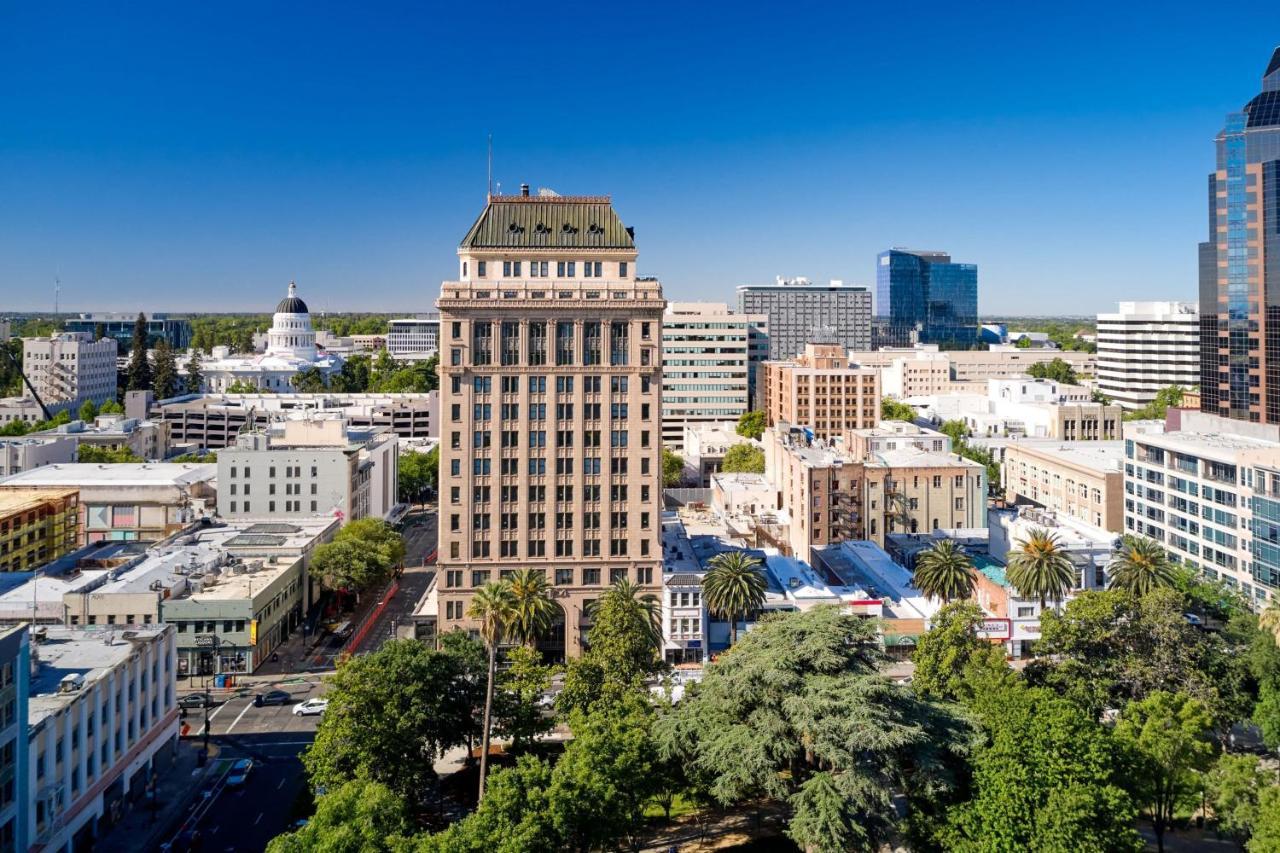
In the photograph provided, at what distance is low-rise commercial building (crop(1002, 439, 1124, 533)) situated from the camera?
115 metres

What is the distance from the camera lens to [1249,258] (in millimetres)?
120125

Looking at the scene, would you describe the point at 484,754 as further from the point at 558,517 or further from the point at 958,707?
the point at 558,517

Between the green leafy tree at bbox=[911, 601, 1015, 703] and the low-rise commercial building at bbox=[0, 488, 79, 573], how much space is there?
307ft

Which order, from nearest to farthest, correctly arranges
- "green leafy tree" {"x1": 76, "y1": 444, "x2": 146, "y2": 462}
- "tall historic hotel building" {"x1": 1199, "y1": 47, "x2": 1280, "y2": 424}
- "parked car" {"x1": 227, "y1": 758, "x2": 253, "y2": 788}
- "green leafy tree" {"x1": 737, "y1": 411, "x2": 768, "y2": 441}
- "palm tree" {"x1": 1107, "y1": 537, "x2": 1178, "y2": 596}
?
"parked car" {"x1": 227, "y1": 758, "x2": 253, "y2": 788} < "palm tree" {"x1": 1107, "y1": 537, "x2": 1178, "y2": 596} < "tall historic hotel building" {"x1": 1199, "y1": 47, "x2": 1280, "y2": 424} < "green leafy tree" {"x1": 76, "y1": 444, "x2": 146, "y2": 462} < "green leafy tree" {"x1": 737, "y1": 411, "x2": 768, "y2": 441}

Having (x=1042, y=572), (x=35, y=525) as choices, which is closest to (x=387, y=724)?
(x=1042, y=572)

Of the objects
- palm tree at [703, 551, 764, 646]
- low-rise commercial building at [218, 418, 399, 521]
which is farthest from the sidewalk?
low-rise commercial building at [218, 418, 399, 521]

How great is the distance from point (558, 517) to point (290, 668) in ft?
89.0

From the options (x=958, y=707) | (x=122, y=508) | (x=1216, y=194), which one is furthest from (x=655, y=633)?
(x=1216, y=194)

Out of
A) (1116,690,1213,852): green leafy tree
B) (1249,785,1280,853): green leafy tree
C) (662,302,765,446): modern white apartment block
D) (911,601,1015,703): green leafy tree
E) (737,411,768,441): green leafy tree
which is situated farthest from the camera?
(662,302,765,446): modern white apartment block

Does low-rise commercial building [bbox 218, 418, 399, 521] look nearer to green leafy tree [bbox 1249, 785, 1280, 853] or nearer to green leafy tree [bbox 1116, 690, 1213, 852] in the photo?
green leafy tree [bbox 1116, 690, 1213, 852]

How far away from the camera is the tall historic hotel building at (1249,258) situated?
117 metres

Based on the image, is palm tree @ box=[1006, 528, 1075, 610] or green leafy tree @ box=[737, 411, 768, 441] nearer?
palm tree @ box=[1006, 528, 1075, 610]

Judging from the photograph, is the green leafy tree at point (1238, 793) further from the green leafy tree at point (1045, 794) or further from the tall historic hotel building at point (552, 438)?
the tall historic hotel building at point (552, 438)

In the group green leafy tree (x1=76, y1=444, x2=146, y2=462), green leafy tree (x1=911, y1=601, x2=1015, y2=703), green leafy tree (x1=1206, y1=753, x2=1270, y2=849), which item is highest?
green leafy tree (x1=76, y1=444, x2=146, y2=462)
